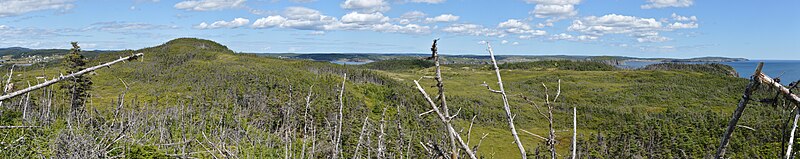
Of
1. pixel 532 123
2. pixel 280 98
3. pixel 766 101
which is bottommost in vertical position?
pixel 532 123

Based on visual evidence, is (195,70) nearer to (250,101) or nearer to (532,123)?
(250,101)

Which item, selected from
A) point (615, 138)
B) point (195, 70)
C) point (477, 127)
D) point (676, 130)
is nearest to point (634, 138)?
point (615, 138)

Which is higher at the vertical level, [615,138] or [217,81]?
[217,81]

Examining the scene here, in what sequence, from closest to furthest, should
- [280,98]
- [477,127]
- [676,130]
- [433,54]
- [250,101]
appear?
[433,54], [250,101], [280,98], [676,130], [477,127]

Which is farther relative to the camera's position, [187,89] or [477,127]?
[477,127]

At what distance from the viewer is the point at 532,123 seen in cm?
15888

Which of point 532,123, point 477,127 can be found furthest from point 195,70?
point 532,123

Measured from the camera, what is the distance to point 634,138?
119938mm

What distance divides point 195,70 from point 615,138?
101880 mm

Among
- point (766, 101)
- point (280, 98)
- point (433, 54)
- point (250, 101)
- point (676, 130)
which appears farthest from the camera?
point (676, 130)

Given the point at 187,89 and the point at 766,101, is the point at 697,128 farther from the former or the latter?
the point at 766,101

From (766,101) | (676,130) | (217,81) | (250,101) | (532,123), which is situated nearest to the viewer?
(766,101)

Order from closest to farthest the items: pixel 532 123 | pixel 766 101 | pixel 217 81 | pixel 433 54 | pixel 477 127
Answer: pixel 766 101
pixel 433 54
pixel 217 81
pixel 477 127
pixel 532 123

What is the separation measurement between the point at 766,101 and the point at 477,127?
453 feet
